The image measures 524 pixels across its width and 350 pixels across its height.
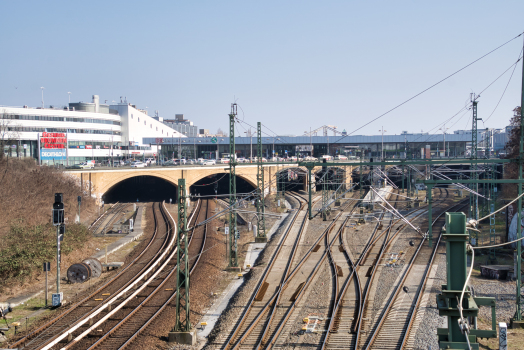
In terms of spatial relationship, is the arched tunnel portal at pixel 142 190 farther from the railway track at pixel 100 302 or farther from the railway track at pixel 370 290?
the railway track at pixel 370 290

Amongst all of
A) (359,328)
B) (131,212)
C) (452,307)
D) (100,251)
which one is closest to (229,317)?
(359,328)

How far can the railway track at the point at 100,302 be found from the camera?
14.4m

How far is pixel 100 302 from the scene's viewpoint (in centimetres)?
1828

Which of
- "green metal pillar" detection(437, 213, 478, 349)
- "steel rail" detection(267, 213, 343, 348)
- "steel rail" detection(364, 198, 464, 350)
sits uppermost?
"green metal pillar" detection(437, 213, 478, 349)

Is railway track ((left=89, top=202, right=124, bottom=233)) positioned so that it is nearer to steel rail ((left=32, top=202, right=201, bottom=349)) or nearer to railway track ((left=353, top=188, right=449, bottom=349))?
steel rail ((left=32, top=202, right=201, bottom=349))

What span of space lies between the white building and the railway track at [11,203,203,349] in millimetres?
27820

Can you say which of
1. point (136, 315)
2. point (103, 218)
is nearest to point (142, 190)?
point (103, 218)

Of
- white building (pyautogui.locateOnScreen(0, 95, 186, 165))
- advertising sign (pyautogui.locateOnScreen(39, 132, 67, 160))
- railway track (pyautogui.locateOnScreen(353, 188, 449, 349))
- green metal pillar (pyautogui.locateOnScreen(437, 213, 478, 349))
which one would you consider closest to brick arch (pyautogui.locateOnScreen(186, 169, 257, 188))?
white building (pyautogui.locateOnScreen(0, 95, 186, 165))

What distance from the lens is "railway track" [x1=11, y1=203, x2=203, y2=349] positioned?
1438 cm

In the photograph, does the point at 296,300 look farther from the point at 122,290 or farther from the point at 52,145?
the point at 52,145

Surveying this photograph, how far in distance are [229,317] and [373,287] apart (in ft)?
22.2

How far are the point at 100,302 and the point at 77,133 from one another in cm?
5175

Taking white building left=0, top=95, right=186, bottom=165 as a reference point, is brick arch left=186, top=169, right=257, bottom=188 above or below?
below

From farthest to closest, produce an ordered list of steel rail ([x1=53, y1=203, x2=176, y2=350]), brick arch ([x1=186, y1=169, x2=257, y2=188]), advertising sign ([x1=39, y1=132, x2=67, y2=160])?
brick arch ([x1=186, y1=169, x2=257, y2=188]) < advertising sign ([x1=39, y1=132, x2=67, y2=160]) < steel rail ([x1=53, y1=203, x2=176, y2=350])
